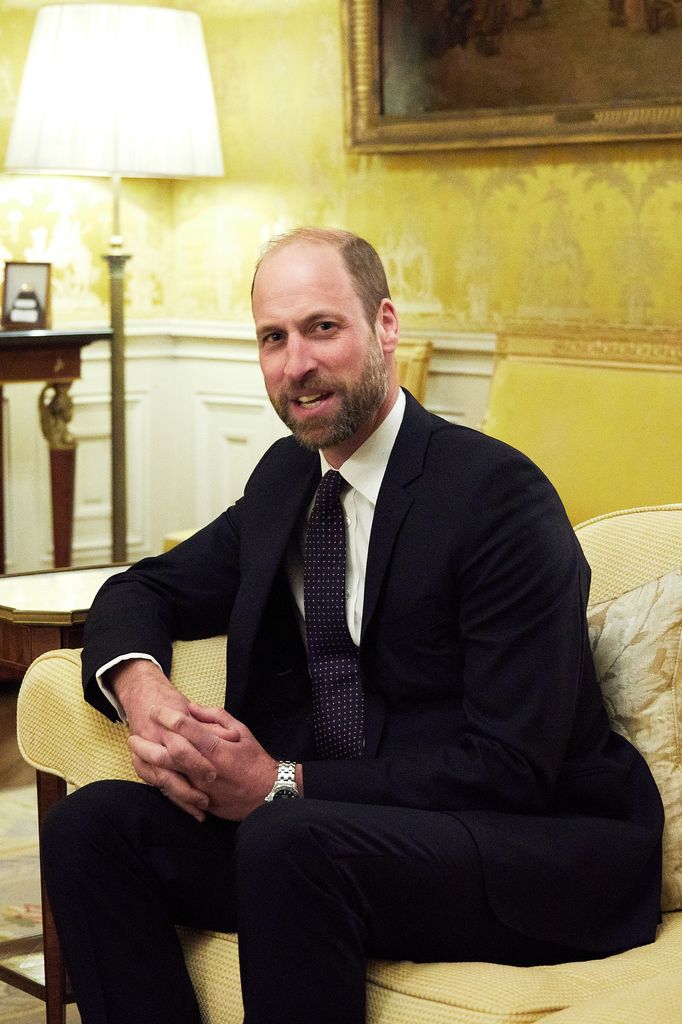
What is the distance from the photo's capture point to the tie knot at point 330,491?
2111mm

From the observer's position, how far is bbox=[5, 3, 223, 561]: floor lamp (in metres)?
4.41

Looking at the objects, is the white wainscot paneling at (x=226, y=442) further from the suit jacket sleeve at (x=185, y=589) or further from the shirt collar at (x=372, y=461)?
the shirt collar at (x=372, y=461)

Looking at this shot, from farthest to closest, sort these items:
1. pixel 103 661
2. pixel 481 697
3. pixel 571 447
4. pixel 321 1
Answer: pixel 321 1 < pixel 571 447 < pixel 103 661 < pixel 481 697

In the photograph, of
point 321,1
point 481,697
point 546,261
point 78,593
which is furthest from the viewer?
point 321,1

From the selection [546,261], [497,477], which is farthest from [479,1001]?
[546,261]

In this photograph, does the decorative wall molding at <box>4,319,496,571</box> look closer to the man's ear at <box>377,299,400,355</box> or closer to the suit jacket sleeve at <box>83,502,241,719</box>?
the suit jacket sleeve at <box>83,502,241,719</box>

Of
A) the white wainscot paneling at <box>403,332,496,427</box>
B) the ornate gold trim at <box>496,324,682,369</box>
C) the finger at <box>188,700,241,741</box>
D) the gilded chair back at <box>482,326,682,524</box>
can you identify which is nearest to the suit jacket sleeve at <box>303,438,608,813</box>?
the finger at <box>188,700,241,741</box>

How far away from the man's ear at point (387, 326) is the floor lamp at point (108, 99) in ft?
8.25

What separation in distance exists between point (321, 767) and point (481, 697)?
229 millimetres

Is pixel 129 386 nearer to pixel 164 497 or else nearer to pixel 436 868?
pixel 164 497

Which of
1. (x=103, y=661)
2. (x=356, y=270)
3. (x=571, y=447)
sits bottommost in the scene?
(x=103, y=661)

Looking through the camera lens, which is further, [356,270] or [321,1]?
[321,1]

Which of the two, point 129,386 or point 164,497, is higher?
point 129,386

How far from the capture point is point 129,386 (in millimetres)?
5316
